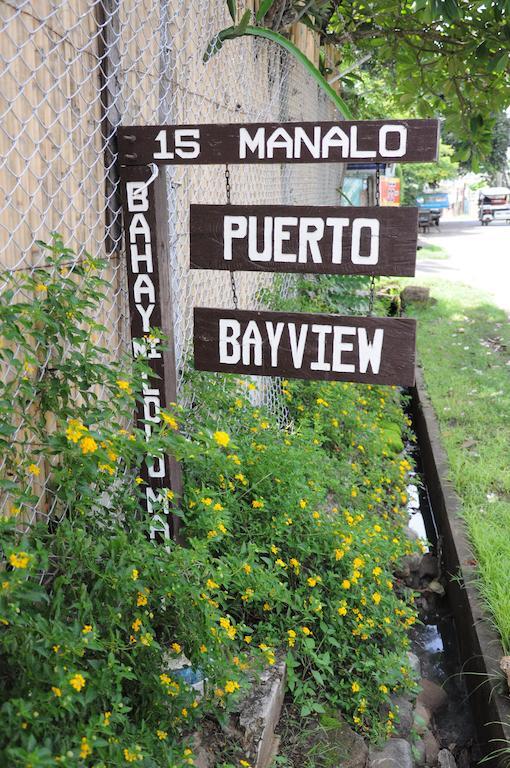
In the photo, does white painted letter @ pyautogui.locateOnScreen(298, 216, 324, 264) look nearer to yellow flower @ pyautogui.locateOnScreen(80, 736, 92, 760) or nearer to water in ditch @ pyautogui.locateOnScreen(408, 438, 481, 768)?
yellow flower @ pyautogui.locateOnScreen(80, 736, 92, 760)

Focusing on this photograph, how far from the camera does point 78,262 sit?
99.6 inches

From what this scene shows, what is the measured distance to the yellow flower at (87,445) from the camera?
1938 millimetres

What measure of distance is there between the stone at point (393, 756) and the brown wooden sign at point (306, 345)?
1496 mm

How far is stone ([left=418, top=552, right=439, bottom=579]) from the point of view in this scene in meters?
4.90

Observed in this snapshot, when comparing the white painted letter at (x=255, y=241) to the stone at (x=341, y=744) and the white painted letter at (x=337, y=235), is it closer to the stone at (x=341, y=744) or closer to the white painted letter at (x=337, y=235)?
the white painted letter at (x=337, y=235)

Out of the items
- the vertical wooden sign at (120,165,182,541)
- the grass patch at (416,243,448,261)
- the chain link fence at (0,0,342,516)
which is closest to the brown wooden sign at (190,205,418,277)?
the vertical wooden sign at (120,165,182,541)

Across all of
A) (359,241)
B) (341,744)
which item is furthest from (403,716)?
(359,241)

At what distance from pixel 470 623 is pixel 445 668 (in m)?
0.46

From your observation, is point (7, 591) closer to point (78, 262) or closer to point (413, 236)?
point (78, 262)

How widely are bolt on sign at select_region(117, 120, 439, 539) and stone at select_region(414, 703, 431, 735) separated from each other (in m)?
1.54

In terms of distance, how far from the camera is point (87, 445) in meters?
1.94

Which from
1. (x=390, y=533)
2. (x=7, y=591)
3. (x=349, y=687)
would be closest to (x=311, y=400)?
(x=390, y=533)

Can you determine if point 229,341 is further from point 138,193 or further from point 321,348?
point 138,193

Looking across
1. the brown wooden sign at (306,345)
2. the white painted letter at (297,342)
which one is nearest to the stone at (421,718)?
the brown wooden sign at (306,345)
